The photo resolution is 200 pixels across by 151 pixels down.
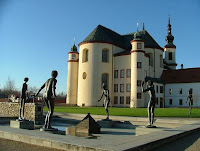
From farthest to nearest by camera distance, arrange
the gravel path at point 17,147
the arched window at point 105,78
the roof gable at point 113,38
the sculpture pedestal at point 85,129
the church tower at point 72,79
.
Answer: the church tower at point 72,79
the roof gable at point 113,38
the arched window at point 105,78
the sculpture pedestal at point 85,129
the gravel path at point 17,147

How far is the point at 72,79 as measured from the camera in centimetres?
6181

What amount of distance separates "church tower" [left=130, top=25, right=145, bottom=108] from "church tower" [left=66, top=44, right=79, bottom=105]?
687 inches

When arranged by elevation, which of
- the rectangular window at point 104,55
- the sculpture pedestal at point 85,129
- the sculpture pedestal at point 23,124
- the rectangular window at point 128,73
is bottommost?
the sculpture pedestal at point 85,129

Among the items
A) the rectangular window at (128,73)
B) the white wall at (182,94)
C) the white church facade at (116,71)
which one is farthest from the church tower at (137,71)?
the white wall at (182,94)

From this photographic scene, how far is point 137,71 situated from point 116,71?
20.6 feet

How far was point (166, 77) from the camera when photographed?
61.4 m

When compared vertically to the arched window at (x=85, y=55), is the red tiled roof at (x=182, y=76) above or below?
below

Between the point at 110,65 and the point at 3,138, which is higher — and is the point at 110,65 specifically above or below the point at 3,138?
above

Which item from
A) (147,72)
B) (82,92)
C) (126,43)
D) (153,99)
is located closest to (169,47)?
(126,43)

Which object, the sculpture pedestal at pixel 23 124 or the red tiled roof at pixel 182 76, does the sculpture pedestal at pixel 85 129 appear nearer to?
the sculpture pedestal at pixel 23 124

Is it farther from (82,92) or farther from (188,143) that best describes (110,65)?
(188,143)

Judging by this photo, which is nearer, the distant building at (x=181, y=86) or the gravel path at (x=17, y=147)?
the gravel path at (x=17, y=147)

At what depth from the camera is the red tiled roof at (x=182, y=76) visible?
57.4m

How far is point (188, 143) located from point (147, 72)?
4744 centimetres
